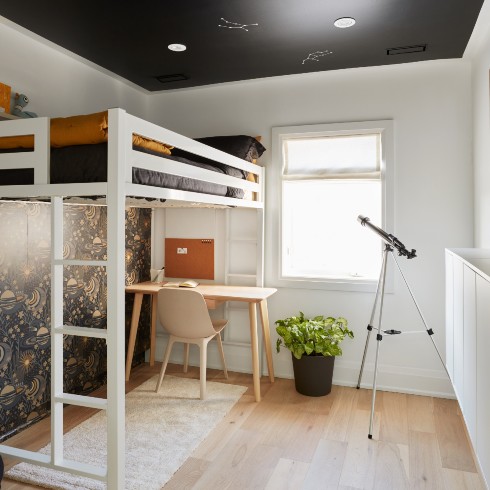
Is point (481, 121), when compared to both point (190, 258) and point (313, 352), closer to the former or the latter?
point (313, 352)

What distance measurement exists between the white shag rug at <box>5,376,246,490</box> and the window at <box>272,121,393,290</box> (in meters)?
1.17

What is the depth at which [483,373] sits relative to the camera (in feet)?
5.38

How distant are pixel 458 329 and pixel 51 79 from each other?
3.04 meters

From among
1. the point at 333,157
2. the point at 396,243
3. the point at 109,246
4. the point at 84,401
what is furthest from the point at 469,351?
the point at 333,157

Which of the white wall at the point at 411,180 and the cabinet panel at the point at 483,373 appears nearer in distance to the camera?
the cabinet panel at the point at 483,373

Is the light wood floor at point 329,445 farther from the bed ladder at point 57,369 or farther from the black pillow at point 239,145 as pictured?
the black pillow at point 239,145

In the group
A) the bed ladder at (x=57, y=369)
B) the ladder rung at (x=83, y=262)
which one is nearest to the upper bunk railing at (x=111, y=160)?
the bed ladder at (x=57, y=369)

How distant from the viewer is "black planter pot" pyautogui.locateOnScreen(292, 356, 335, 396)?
131 inches

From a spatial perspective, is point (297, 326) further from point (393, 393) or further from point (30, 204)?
point (30, 204)

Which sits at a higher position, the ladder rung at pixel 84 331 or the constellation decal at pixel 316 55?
the constellation decal at pixel 316 55

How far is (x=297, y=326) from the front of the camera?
340 centimetres

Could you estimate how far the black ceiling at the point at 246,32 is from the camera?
8.04 ft

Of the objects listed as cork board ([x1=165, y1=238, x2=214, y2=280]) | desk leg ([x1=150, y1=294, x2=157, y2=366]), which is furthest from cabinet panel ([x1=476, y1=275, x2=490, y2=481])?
desk leg ([x1=150, y1=294, x2=157, y2=366])

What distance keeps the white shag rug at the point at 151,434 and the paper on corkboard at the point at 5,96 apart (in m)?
1.99
